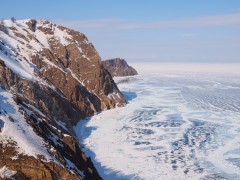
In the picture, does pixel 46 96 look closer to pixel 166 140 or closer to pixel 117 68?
pixel 166 140

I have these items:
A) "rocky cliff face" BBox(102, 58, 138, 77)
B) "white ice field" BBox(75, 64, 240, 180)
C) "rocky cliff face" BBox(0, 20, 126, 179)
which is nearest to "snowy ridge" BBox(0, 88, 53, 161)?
"rocky cliff face" BBox(0, 20, 126, 179)

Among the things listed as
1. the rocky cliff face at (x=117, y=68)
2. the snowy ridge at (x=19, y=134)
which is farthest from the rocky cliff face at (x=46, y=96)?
the rocky cliff face at (x=117, y=68)

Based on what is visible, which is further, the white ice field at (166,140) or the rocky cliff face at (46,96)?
the white ice field at (166,140)

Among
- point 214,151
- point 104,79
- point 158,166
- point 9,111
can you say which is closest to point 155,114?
point 104,79

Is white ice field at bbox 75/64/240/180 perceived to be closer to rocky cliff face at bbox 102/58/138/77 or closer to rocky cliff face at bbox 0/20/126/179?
rocky cliff face at bbox 0/20/126/179

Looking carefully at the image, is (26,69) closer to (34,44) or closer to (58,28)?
(34,44)

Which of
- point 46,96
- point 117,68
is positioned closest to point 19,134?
point 46,96

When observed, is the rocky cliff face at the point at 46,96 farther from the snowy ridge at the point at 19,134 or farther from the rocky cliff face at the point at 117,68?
the rocky cliff face at the point at 117,68
